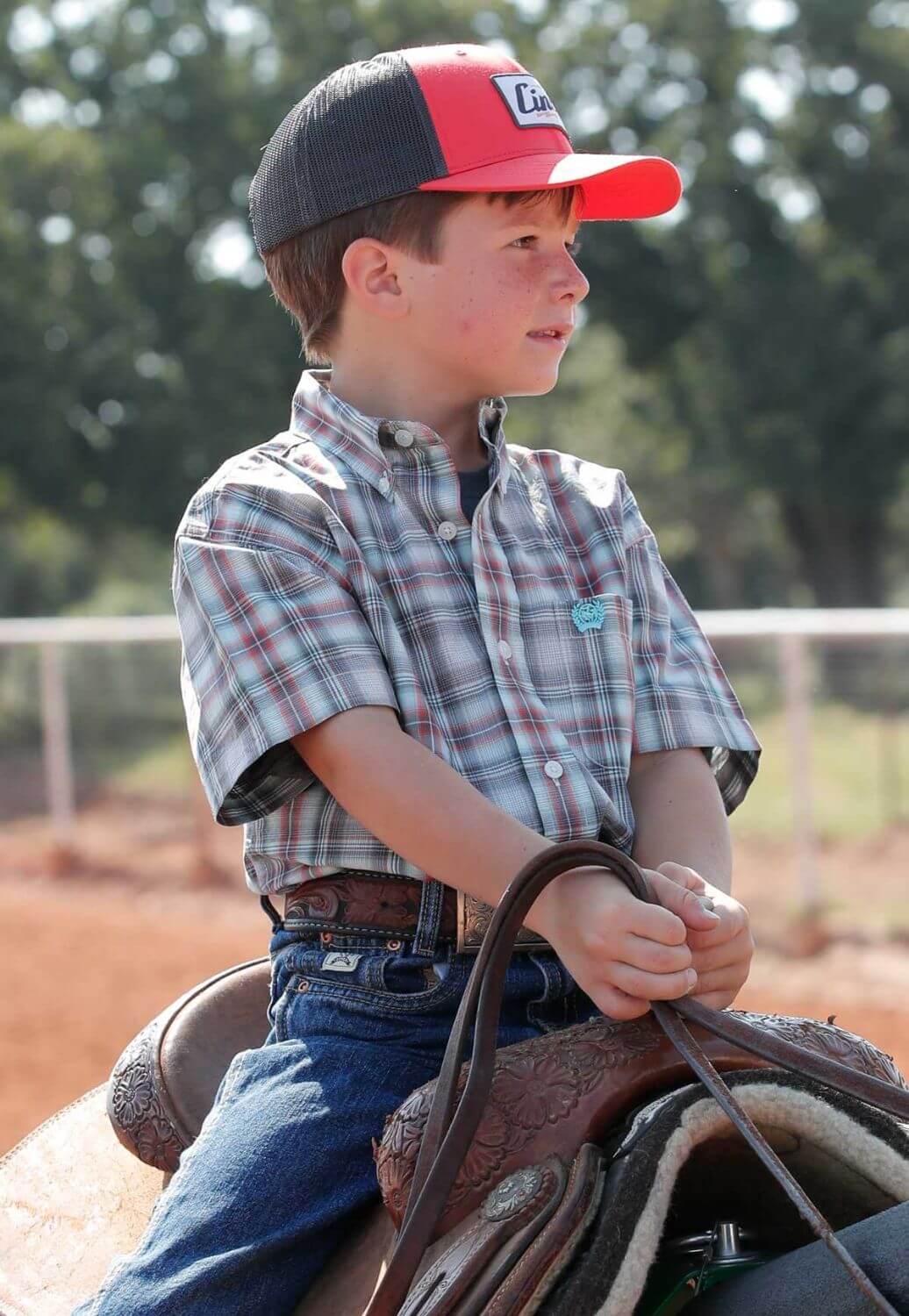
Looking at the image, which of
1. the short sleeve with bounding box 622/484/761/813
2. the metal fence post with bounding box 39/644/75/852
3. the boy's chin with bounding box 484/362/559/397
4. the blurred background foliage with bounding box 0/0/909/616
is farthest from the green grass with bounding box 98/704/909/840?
the blurred background foliage with bounding box 0/0/909/616

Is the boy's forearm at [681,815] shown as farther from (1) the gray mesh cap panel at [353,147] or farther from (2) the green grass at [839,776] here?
(2) the green grass at [839,776]

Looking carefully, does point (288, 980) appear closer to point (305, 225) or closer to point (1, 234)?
point (305, 225)

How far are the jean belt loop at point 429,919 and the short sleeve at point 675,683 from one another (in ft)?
1.04

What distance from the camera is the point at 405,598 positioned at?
5.12ft

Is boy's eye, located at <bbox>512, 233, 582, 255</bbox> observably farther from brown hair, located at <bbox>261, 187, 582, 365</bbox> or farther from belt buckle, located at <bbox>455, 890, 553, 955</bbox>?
belt buckle, located at <bbox>455, 890, 553, 955</bbox>

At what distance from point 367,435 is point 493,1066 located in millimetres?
725

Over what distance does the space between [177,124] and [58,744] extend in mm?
15768

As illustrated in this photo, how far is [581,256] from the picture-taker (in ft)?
76.8

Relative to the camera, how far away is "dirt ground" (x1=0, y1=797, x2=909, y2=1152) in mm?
5254

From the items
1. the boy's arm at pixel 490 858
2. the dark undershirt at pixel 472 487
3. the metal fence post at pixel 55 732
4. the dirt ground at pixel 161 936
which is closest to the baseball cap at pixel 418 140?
the dark undershirt at pixel 472 487

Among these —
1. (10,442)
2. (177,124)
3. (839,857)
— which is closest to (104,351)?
→ (10,442)

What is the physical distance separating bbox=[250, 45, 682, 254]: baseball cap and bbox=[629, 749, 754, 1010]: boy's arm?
66cm

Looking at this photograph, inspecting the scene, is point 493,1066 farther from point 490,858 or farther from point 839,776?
point 839,776

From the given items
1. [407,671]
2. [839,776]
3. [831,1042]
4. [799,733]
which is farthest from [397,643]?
[839,776]
